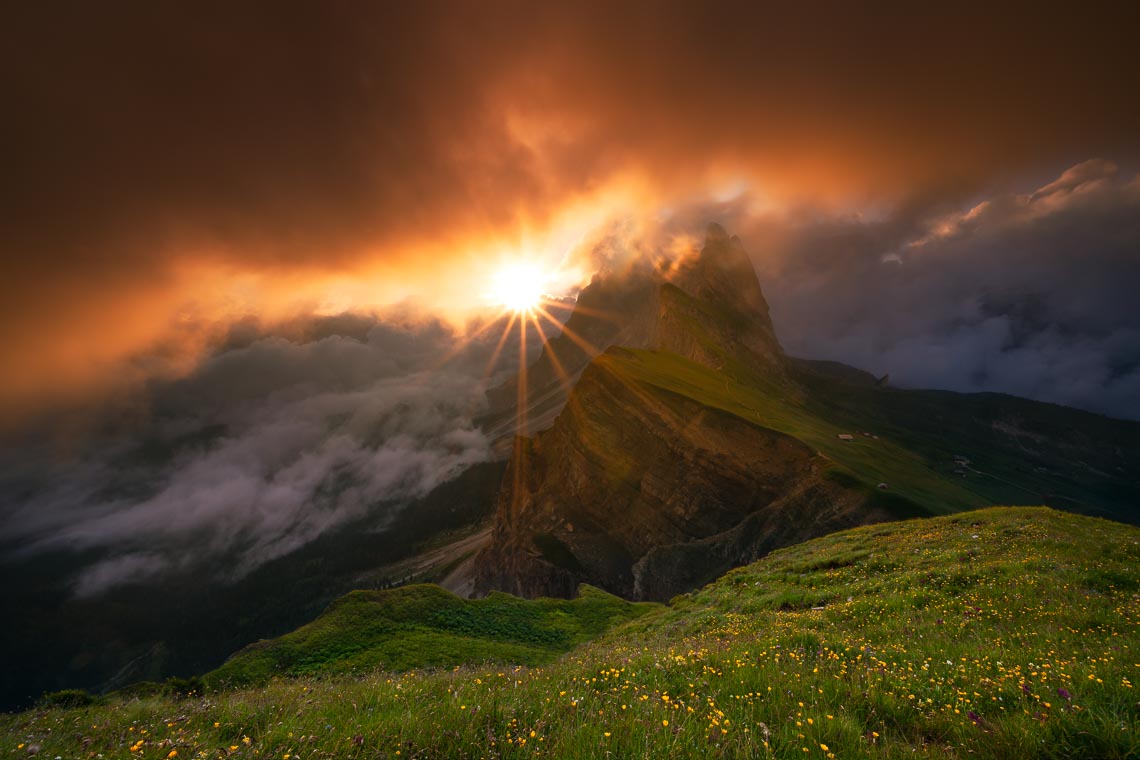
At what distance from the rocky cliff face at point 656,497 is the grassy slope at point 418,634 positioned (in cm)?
3689

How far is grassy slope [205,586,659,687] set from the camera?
806 inches

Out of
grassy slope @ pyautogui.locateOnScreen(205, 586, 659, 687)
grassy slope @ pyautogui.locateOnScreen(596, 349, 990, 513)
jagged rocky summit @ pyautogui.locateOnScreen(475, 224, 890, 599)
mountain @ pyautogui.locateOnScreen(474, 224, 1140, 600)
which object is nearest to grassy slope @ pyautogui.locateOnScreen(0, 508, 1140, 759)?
grassy slope @ pyautogui.locateOnScreen(205, 586, 659, 687)

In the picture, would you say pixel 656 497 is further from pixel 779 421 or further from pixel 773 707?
pixel 773 707

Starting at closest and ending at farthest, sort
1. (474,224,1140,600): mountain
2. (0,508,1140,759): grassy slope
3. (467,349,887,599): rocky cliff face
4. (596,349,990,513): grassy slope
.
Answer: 1. (0,508,1140,759): grassy slope
2. (474,224,1140,600): mountain
3. (467,349,887,599): rocky cliff face
4. (596,349,990,513): grassy slope

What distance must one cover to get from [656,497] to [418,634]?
62.4 m

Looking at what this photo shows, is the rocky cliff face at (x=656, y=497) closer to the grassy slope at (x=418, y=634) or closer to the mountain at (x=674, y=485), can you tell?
the mountain at (x=674, y=485)

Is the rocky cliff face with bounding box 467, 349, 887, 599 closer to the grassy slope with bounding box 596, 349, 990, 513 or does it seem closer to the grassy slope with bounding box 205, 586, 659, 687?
the grassy slope with bounding box 596, 349, 990, 513

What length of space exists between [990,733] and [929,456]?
9440 inches

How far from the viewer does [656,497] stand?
8144 centimetres

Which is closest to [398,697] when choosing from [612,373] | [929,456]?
[612,373]

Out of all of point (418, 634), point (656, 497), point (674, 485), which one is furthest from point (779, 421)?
point (418, 634)

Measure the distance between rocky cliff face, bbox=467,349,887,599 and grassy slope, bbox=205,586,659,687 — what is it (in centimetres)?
3689

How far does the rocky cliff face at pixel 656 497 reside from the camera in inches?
2544

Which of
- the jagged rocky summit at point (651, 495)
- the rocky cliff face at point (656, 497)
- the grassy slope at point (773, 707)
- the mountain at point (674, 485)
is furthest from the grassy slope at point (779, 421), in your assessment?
the grassy slope at point (773, 707)
